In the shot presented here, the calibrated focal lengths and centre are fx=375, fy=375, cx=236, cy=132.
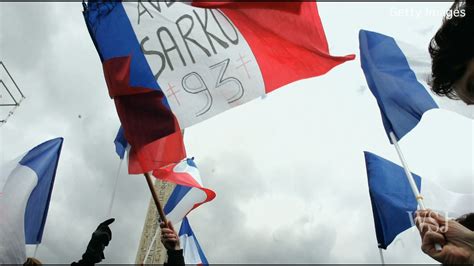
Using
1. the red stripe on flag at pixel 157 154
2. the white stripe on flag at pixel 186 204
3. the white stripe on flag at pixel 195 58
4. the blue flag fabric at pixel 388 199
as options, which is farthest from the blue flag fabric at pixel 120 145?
the blue flag fabric at pixel 388 199

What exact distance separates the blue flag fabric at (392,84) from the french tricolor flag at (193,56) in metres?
1.50

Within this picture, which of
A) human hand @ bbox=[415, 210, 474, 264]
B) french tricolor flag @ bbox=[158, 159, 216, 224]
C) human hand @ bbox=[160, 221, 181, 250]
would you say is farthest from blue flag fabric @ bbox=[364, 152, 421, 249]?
human hand @ bbox=[415, 210, 474, 264]

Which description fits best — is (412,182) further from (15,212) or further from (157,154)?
(15,212)

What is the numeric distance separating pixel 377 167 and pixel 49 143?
5.39m

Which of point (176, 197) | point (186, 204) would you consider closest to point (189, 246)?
point (176, 197)

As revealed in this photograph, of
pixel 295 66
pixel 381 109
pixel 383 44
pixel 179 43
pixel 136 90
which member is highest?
pixel 179 43

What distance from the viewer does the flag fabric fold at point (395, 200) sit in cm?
604

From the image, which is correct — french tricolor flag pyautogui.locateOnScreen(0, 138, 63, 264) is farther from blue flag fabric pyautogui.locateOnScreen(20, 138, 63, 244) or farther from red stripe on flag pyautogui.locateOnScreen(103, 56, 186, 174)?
red stripe on flag pyautogui.locateOnScreen(103, 56, 186, 174)

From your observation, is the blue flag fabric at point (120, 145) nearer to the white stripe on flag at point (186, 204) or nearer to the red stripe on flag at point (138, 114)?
the red stripe on flag at point (138, 114)

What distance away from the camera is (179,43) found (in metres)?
4.27

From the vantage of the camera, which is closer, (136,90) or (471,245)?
(471,245)

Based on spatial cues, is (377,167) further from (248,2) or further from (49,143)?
(49,143)

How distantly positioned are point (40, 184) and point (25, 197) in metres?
0.43

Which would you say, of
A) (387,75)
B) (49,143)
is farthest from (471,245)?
(49,143)
